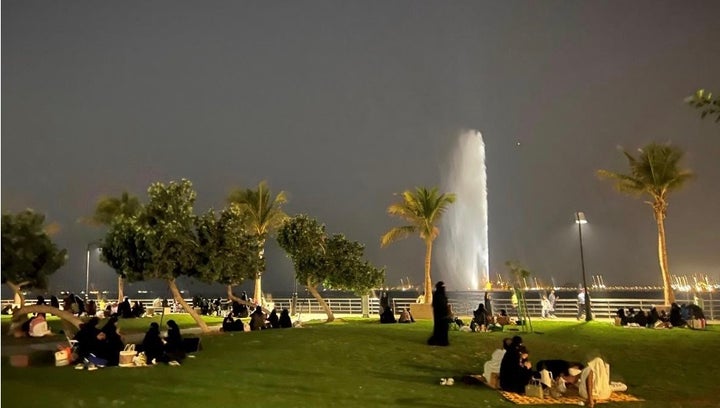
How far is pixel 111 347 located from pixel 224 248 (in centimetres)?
919

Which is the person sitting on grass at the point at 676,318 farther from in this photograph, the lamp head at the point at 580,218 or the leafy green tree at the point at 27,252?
the leafy green tree at the point at 27,252

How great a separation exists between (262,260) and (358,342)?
8831 millimetres

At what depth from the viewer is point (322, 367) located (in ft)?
59.1

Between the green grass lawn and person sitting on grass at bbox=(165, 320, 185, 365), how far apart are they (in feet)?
1.12

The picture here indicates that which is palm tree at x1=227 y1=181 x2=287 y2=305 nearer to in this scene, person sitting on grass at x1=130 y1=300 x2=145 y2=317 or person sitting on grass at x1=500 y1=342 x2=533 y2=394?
person sitting on grass at x1=130 y1=300 x2=145 y2=317

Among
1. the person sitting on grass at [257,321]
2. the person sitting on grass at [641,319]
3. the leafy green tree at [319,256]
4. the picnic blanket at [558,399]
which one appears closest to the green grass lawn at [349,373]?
the picnic blanket at [558,399]

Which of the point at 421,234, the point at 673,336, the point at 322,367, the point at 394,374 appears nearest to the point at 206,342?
Answer: the point at 322,367

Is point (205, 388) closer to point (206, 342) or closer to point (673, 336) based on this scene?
point (206, 342)

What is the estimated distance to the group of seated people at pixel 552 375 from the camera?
14320 millimetres

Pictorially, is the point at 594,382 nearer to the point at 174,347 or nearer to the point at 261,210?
the point at 174,347

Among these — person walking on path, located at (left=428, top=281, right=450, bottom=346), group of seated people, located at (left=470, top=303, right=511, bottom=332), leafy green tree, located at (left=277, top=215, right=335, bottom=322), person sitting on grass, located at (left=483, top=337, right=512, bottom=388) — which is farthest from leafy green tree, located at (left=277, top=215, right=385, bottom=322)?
person sitting on grass, located at (left=483, top=337, right=512, bottom=388)

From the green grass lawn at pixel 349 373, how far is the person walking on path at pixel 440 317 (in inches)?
19.5

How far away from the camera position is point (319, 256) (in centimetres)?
3525

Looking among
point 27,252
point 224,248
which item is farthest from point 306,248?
point 27,252
